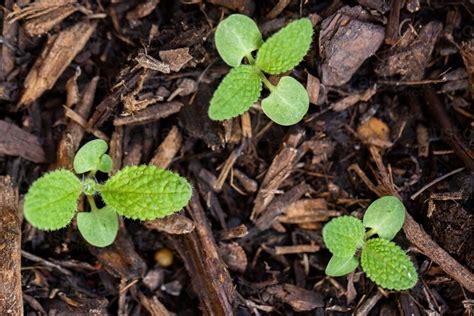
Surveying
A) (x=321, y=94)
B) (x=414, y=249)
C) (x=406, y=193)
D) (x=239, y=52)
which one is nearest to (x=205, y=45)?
(x=239, y=52)

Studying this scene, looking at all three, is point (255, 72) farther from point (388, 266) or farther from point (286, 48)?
point (388, 266)

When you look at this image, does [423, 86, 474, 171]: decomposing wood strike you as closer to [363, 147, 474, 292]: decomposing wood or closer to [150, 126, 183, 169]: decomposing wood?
[363, 147, 474, 292]: decomposing wood

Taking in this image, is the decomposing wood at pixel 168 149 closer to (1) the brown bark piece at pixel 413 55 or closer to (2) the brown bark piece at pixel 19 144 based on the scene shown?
(2) the brown bark piece at pixel 19 144

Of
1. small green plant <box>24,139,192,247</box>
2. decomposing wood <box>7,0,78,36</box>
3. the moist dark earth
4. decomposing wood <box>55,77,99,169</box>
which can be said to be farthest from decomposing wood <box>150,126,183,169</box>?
decomposing wood <box>7,0,78,36</box>

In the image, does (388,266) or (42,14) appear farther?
(42,14)

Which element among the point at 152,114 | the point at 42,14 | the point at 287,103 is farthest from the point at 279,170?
the point at 42,14

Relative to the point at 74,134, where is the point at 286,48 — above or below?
above
